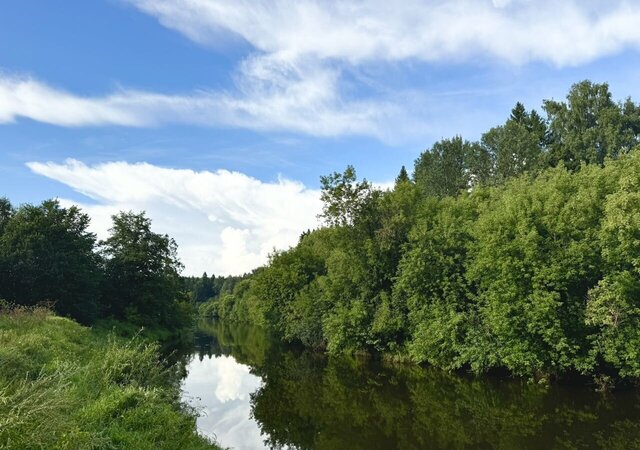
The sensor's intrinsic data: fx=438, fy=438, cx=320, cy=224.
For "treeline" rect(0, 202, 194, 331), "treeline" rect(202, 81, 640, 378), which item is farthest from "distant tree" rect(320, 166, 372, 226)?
"treeline" rect(0, 202, 194, 331)

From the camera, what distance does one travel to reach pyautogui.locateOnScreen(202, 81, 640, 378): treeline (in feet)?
76.1

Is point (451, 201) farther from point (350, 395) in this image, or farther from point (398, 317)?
point (350, 395)

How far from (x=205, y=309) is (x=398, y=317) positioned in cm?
13512

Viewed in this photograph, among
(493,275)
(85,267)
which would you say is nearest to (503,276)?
(493,275)

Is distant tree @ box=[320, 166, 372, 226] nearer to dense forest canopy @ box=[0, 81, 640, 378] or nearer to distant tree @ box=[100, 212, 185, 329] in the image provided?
dense forest canopy @ box=[0, 81, 640, 378]

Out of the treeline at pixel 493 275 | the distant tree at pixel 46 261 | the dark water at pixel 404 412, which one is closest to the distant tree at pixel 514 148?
the treeline at pixel 493 275

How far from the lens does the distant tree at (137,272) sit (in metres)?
49.7

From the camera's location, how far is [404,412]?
19.6m

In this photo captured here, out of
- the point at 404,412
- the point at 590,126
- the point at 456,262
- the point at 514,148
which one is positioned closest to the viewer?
the point at 404,412

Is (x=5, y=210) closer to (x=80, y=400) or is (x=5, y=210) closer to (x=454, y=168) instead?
(x=80, y=400)

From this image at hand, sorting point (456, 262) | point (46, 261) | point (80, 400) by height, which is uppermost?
point (456, 262)

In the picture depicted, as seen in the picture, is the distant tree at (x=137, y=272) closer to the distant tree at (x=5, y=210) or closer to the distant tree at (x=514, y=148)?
the distant tree at (x=5, y=210)

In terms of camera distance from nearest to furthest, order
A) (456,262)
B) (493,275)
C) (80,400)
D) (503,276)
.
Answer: (80,400)
(503,276)
(493,275)
(456,262)

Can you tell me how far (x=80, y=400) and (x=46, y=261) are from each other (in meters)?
35.8
